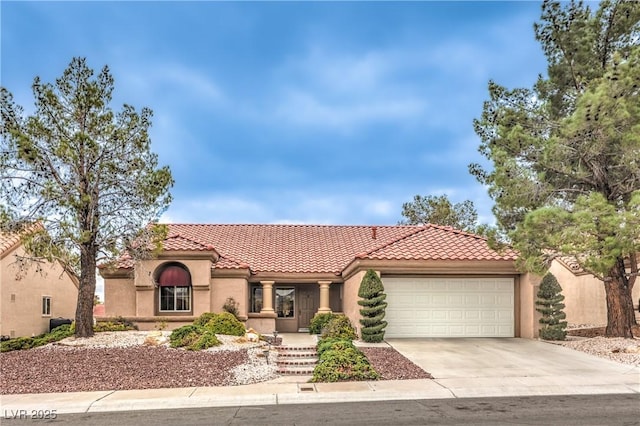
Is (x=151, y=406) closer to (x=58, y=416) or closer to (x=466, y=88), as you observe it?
(x=58, y=416)

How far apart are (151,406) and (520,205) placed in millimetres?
13943

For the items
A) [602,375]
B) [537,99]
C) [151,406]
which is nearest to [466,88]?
[537,99]

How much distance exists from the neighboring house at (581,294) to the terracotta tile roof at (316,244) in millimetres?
7483

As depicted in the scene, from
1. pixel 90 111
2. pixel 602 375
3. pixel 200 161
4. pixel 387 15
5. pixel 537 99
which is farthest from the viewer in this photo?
pixel 200 161

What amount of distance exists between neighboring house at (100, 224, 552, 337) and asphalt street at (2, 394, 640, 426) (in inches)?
364

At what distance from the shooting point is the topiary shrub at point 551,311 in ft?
60.2

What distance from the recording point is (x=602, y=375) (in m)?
12.6

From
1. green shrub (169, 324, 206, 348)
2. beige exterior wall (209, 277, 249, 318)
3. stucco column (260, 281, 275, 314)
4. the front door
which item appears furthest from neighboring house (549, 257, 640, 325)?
green shrub (169, 324, 206, 348)

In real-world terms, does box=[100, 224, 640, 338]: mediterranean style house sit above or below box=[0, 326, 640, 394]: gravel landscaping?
above

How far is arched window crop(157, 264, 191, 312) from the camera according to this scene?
2128 centimetres

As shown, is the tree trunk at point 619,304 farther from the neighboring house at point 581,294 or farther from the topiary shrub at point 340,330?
the topiary shrub at point 340,330

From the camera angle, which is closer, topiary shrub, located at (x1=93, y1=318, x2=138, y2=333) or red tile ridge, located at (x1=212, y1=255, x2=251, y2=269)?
topiary shrub, located at (x1=93, y1=318, x2=138, y2=333)

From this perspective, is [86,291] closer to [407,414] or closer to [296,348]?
[296,348]

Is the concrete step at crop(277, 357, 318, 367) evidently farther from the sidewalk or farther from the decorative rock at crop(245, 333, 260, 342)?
the decorative rock at crop(245, 333, 260, 342)
